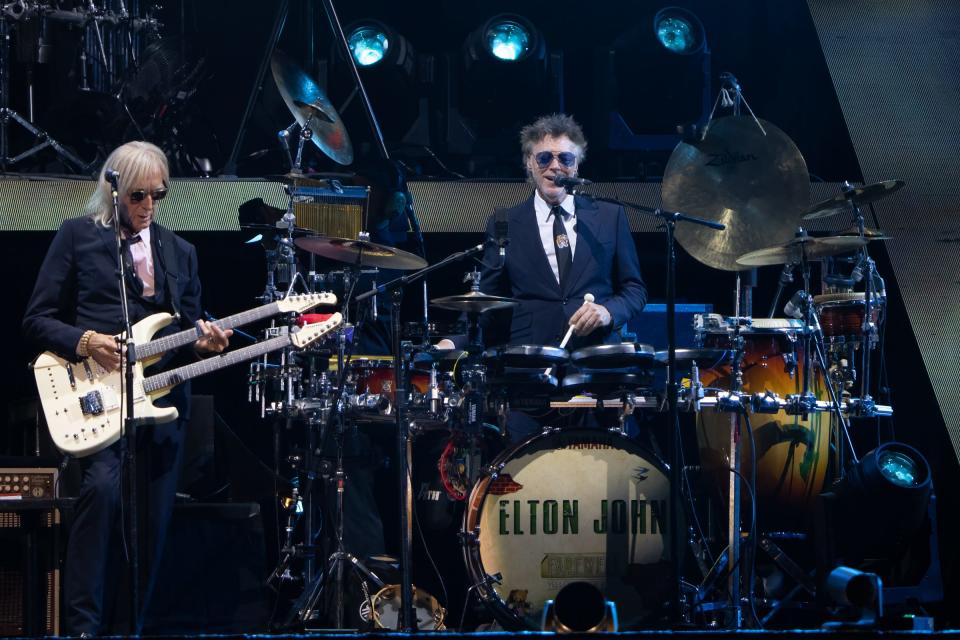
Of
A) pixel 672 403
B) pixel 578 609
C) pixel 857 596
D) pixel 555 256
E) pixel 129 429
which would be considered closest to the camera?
pixel 857 596

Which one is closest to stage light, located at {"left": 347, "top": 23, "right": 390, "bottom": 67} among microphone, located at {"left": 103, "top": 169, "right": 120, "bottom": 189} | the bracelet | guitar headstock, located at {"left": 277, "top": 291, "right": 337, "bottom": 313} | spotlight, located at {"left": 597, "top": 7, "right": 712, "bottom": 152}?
spotlight, located at {"left": 597, "top": 7, "right": 712, "bottom": 152}

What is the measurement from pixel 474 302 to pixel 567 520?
41.1 inches

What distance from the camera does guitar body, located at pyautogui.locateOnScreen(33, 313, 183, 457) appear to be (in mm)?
4535

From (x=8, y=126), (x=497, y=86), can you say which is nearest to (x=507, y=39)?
(x=497, y=86)

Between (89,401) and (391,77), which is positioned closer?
(89,401)

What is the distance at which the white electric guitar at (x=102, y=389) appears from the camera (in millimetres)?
4539

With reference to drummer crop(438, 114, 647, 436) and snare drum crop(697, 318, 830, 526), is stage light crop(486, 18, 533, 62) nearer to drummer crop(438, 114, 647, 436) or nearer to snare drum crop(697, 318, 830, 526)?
drummer crop(438, 114, 647, 436)

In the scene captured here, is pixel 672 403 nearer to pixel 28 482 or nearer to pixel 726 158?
pixel 726 158

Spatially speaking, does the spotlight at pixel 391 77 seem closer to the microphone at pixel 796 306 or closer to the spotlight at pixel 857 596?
the microphone at pixel 796 306

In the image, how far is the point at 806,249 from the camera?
5.59m

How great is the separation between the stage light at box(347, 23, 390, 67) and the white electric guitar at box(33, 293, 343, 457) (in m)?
3.00

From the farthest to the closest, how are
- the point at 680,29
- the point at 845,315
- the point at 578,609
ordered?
the point at 680,29 < the point at 845,315 < the point at 578,609

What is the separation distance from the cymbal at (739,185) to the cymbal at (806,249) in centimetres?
33

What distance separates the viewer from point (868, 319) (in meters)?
5.61
